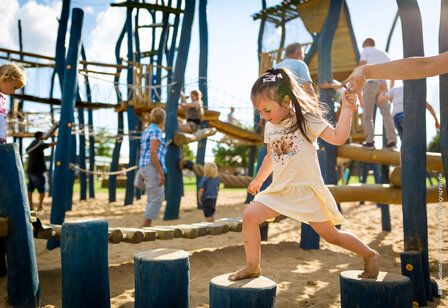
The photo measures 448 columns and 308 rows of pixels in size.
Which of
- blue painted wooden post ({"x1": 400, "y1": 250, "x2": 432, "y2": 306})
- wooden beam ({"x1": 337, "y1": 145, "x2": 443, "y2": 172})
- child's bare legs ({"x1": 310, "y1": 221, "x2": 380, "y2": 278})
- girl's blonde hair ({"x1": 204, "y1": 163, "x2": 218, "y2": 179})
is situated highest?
wooden beam ({"x1": 337, "y1": 145, "x2": 443, "y2": 172})

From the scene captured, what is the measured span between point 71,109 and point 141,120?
5679 millimetres

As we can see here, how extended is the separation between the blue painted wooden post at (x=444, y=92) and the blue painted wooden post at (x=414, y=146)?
465 millimetres

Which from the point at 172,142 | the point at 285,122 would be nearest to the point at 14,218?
the point at 285,122

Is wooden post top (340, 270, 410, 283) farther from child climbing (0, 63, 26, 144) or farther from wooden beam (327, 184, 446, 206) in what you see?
child climbing (0, 63, 26, 144)

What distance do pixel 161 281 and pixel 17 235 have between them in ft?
4.15

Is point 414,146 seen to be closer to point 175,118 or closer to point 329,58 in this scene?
point 329,58

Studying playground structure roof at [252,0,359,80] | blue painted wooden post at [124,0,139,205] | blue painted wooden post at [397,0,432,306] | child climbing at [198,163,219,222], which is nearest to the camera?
blue painted wooden post at [397,0,432,306]

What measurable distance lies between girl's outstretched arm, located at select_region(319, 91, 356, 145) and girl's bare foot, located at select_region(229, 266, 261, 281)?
791mm

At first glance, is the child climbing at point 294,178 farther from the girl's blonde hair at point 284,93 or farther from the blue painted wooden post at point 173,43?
the blue painted wooden post at point 173,43

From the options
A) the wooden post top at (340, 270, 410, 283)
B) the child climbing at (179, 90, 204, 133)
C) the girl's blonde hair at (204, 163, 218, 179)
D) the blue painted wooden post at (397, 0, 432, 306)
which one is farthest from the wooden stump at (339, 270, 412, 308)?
the child climbing at (179, 90, 204, 133)

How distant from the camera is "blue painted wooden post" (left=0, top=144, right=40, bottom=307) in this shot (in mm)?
2836

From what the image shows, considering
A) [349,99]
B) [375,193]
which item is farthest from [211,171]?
[349,99]

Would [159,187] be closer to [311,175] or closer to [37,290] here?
[37,290]

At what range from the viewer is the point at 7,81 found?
357 cm
